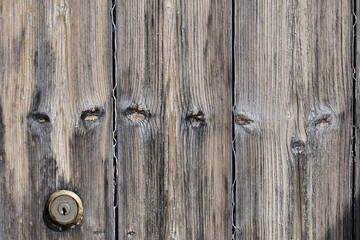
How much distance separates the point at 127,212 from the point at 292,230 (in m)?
0.44

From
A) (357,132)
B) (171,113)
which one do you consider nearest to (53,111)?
(171,113)

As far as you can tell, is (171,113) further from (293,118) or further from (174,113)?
(293,118)

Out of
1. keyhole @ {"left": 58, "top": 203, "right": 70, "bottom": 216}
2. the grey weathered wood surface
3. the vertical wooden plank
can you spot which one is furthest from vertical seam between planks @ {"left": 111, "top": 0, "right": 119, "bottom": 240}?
the grey weathered wood surface

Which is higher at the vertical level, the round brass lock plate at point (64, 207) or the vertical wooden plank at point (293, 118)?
the vertical wooden plank at point (293, 118)

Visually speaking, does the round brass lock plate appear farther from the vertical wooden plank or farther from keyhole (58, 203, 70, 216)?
the vertical wooden plank

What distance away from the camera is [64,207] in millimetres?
998

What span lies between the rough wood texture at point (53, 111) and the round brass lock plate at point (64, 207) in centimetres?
2

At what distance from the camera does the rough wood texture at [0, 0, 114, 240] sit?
3.26 feet

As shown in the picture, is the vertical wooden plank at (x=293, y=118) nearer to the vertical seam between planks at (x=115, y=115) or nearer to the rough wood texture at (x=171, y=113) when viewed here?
the rough wood texture at (x=171, y=113)

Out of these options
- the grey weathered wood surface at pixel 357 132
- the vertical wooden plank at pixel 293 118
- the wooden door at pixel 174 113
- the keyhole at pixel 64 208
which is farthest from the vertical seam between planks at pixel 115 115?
the grey weathered wood surface at pixel 357 132

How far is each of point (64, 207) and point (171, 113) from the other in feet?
1.21

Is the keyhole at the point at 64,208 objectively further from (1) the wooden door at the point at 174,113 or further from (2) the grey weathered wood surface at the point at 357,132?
(2) the grey weathered wood surface at the point at 357,132

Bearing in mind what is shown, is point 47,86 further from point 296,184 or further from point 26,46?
point 296,184

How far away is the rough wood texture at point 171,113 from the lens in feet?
3.28
